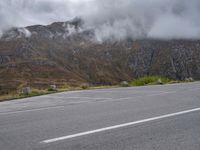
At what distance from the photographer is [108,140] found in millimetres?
6188

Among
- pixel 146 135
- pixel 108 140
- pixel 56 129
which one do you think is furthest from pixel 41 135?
pixel 146 135

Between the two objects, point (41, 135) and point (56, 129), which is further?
point (56, 129)

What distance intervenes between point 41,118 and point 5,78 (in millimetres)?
174208

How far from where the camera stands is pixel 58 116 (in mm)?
9523

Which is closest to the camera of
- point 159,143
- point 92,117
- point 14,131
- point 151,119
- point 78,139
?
point 159,143

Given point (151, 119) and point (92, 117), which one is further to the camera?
point (92, 117)

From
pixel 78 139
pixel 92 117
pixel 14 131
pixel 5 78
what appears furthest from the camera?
pixel 5 78

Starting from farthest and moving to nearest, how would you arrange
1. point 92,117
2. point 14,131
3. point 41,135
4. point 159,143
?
1. point 92,117
2. point 14,131
3. point 41,135
4. point 159,143

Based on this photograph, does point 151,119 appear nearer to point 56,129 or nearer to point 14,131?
point 56,129

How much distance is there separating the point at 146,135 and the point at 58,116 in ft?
11.8

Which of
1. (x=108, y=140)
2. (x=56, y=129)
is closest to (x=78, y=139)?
(x=108, y=140)

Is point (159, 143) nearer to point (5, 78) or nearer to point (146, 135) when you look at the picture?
point (146, 135)

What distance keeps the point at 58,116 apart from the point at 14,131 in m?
2.21

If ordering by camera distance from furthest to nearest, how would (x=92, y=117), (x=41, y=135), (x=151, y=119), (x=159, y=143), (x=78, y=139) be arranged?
(x=92, y=117), (x=151, y=119), (x=41, y=135), (x=78, y=139), (x=159, y=143)
